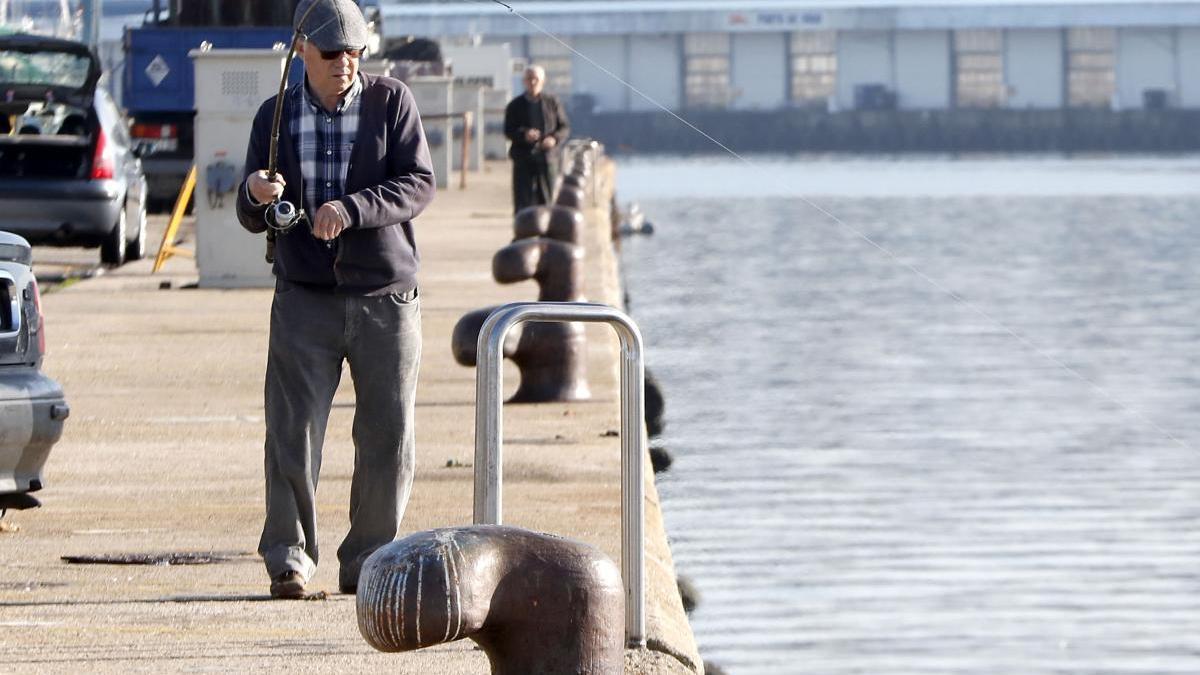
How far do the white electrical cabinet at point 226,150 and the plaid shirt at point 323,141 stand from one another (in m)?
8.92

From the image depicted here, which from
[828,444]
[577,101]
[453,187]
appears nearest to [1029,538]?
[828,444]

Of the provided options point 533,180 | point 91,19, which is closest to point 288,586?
point 533,180

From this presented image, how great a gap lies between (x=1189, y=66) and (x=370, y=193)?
118 metres

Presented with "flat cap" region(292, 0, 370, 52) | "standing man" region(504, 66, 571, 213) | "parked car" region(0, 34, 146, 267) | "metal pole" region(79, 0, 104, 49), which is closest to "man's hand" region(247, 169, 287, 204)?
"flat cap" region(292, 0, 370, 52)

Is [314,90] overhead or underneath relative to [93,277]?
overhead

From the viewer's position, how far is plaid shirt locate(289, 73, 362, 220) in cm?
671

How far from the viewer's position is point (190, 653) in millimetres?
6379

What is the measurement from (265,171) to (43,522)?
2.34 m

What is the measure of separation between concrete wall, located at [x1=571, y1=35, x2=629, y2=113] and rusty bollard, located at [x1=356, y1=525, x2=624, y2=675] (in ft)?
330

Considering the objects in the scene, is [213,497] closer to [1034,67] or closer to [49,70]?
[49,70]

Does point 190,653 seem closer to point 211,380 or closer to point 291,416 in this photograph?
point 291,416

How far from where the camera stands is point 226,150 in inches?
648

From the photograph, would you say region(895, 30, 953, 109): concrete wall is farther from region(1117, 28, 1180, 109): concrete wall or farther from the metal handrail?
the metal handrail

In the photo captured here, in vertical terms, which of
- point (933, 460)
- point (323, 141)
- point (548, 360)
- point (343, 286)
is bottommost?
point (933, 460)
